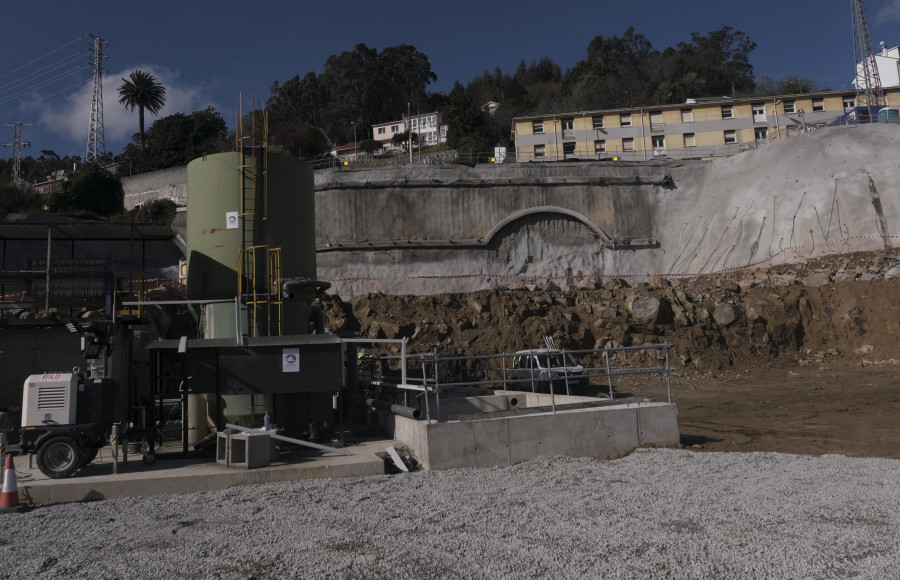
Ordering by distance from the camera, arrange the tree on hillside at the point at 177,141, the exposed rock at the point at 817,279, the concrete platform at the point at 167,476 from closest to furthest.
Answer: the concrete platform at the point at 167,476 → the exposed rock at the point at 817,279 → the tree on hillside at the point at 177,141

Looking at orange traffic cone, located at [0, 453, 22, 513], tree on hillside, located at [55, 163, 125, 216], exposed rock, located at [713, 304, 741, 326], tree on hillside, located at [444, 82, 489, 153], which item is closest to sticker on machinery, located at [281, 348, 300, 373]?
orange traffic cone, located at [0, 453, 22, 513]

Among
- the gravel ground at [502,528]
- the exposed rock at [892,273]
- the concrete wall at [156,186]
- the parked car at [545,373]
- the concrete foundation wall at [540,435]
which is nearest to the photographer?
the gravel ground at [502,528]

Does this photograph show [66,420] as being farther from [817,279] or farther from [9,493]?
[817,279]

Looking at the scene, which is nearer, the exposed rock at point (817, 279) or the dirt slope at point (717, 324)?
the dirt slope at point (717, 324)

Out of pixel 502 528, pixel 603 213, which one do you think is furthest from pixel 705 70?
pixel 502 528

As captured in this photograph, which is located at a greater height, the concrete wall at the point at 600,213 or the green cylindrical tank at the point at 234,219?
the concrete wall at the point at 600,213

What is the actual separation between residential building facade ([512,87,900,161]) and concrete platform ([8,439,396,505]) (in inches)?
1843

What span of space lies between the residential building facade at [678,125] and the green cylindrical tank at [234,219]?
138ft

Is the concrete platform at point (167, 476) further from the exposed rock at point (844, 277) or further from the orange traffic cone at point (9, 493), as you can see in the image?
the exposed rock at point (844, 277)

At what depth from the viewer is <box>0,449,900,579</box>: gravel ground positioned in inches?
235

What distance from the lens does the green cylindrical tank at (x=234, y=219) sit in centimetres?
1434

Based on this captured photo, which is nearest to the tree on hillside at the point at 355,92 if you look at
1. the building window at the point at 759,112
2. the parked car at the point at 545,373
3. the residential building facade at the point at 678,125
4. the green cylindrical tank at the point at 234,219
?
the residential building facade at the point at 678,125

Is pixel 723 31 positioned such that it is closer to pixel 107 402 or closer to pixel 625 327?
pixel 625 327

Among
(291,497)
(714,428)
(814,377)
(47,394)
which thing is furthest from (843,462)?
(814,377)
